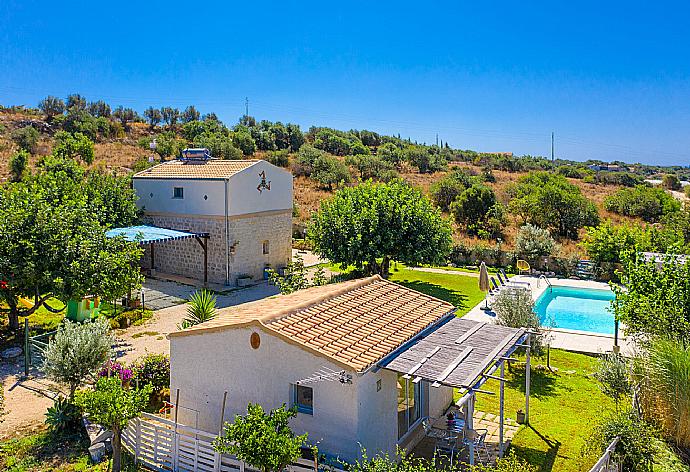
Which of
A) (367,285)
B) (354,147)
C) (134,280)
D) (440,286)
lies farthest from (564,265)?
(354,147)

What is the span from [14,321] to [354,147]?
72714 millimetres

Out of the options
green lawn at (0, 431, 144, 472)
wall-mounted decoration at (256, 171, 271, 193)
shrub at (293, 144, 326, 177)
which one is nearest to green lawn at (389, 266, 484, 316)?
wall-mounted decoration at (256, 171, 271, 193)

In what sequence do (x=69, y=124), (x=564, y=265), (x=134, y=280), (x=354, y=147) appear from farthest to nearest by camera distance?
1. (x=354, y=147)
2. (x=69, y=124)
3. (x=564, y=265)
4. (x=134, y=280)

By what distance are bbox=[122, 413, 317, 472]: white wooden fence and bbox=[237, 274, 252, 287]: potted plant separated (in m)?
17.9

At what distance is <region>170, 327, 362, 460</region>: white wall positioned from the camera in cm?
1055

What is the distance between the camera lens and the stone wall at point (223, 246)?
3016 cm

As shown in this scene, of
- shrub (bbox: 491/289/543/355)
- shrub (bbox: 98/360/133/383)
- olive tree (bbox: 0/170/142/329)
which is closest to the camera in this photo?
shrub (bbox: 98/360/133/383)

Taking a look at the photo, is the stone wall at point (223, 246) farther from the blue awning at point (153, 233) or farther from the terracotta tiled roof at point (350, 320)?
the terracotta tiled roof at point (350, 320)

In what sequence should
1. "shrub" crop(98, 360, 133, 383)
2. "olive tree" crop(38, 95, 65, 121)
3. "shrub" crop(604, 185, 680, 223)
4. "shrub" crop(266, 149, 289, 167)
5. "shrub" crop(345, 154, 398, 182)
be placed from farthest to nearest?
"olive tree" crop(38, 95, 65, 121)
"shrub" crop(266, 149, 289, 167)
"shrub" crop(345, 154, 398, 182)
"shrub" crop(604, 185, 680, 223)
"shrub" crop(98, 360, 133, 383)

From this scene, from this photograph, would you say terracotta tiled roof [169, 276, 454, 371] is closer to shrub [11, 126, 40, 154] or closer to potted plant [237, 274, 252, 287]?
potted plant [237, 274, 252, 287]

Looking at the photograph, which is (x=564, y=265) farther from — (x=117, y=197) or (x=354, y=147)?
(x=354, y=147)

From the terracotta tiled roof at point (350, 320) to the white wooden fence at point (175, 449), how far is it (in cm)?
206

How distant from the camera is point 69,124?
234 feet

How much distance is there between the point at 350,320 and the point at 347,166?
199 ft
